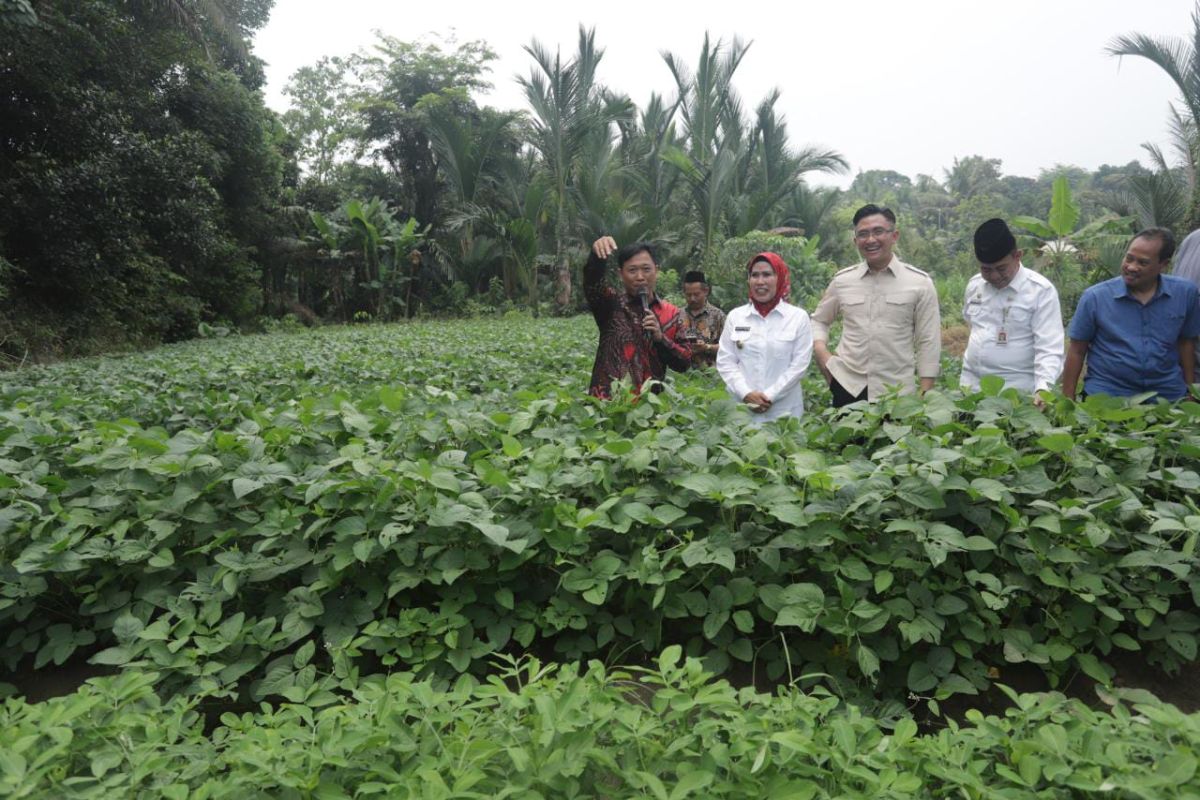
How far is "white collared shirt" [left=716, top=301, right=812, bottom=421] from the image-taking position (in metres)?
3.91

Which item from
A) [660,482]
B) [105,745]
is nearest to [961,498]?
[660,482]

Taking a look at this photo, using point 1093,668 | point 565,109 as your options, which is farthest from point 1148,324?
point 565,109

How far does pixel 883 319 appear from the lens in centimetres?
392

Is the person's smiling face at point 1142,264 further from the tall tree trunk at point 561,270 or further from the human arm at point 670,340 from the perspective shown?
the tall tree trunk at point 561,270

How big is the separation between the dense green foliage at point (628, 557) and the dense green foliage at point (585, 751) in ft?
1.20

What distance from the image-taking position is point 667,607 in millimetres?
2184

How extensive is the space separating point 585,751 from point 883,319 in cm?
303

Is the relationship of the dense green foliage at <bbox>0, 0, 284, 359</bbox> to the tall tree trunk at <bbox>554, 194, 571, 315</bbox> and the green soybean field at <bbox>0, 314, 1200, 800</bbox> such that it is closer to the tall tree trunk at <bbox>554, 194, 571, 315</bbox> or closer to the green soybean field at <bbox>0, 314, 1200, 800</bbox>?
the tall tree trunk at <bbox>554, 194, 571, 315</bbox>

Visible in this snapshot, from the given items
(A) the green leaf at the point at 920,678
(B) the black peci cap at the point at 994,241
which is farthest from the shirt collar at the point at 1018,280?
(A) the green leaf at the point at 920,678

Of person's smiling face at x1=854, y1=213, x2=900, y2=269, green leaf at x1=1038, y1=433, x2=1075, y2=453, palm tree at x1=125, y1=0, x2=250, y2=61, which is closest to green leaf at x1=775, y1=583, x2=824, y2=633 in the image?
green leaf at x1=1038, y1=433, x2=1075, y2=453

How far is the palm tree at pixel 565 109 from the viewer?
20.1m

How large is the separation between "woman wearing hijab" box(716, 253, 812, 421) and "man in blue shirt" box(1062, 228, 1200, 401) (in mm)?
1352

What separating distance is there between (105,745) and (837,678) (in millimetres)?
1725

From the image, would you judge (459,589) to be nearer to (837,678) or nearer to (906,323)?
(837,678)
